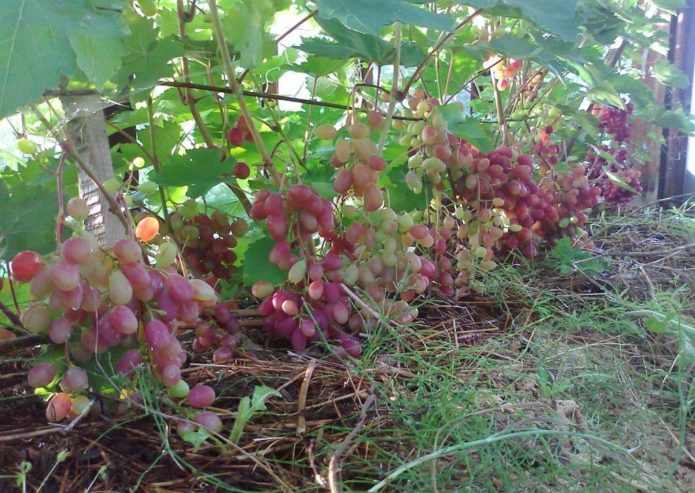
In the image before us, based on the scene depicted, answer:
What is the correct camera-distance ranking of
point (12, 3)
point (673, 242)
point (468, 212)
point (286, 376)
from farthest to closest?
point (673, 242)
point (468, 212)
point (286, 376)
point (12, 3)

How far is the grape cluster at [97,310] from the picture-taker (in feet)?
1.77

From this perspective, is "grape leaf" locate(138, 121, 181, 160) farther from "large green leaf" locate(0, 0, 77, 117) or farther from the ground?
"large green leaf" locate(0, 0, 77, 117)


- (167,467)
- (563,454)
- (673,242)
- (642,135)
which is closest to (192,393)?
(167,467)

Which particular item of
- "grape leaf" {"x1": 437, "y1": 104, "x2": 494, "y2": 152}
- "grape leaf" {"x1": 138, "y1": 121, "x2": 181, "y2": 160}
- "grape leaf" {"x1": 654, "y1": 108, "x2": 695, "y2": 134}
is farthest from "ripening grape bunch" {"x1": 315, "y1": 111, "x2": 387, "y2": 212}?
"grape leaf" {"x1": 654, "y1": 108, "x2": 695, "y2": 134}

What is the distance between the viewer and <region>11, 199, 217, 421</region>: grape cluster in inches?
21.2

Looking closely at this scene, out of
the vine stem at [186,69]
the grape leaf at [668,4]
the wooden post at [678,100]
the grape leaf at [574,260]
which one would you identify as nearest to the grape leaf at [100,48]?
the vine stem at [186,69]

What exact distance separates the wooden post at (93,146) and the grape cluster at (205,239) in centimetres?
12

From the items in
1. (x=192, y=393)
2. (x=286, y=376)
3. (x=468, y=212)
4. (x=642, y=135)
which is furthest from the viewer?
(x=642, y=135)

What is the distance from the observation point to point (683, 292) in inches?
47.1

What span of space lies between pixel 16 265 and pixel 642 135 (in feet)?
8.41

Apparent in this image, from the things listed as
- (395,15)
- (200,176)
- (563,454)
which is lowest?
(563,454)

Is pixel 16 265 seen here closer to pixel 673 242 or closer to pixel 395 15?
pixel 395 15

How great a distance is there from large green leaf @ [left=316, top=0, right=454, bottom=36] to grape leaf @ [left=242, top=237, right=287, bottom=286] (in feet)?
1.10

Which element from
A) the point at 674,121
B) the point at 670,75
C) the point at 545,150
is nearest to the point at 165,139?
the point at 545,150
